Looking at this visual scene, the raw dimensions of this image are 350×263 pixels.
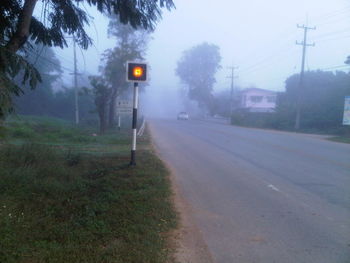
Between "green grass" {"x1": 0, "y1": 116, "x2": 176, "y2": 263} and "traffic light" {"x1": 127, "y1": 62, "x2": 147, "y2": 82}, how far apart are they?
246 centimetres

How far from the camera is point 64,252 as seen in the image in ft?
13.7

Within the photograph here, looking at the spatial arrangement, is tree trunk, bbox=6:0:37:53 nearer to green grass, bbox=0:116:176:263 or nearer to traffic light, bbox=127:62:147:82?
green grass, bbox=0:116:176:263

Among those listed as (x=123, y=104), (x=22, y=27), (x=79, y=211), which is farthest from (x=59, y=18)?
(x=123, y=104)

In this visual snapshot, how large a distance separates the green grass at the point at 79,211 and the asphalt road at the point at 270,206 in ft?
2.78

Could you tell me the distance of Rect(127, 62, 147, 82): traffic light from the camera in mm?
9156

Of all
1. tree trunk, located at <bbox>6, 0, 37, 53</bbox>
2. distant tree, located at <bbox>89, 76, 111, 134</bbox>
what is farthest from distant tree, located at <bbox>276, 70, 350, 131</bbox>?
tree trunk, located at <bbox>6, 0, 37, 53</bbox>

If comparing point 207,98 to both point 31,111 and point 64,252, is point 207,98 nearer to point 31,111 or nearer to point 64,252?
point 31,111

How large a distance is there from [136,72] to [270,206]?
4926 mm

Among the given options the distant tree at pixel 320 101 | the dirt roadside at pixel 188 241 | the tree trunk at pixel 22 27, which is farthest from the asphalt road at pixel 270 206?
the distant tree at pixel 320 101

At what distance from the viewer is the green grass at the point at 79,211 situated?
13.9 feet

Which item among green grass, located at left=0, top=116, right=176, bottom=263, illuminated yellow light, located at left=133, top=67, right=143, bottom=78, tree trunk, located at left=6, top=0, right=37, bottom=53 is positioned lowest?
green grass, located at left=0, top=116, right=176, bottom=263

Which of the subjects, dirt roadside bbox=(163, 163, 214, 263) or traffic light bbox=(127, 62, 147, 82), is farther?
traffic light bbox=(127, 62, 147, 82)

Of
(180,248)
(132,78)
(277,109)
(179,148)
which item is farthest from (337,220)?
(277,109)

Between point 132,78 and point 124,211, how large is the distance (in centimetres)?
445
